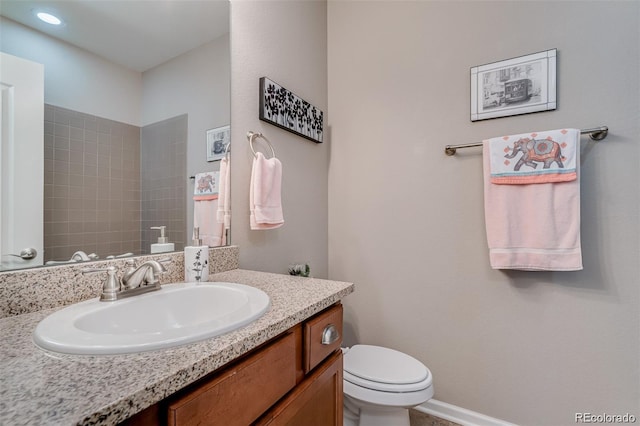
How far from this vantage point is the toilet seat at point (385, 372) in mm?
A: 1113

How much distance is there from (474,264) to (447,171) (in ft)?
1.64

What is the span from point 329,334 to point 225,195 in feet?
2.28

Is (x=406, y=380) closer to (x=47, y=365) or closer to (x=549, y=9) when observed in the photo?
(x=47, y=365)

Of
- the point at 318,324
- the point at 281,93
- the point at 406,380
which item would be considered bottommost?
the point at 406,380

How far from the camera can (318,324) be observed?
0.75 m

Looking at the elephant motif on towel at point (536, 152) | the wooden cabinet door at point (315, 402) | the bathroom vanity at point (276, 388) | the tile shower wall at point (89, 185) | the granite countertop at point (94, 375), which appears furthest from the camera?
the elephant motif on towel at point (536, 152)

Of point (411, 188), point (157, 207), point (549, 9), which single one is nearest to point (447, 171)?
point (411, 188)

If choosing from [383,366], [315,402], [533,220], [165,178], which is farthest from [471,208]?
[165,178]

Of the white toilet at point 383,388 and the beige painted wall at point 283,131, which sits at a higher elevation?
the beige painted wall at point 283,131

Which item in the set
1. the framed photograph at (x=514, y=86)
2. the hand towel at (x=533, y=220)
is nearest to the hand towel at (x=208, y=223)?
the hand towel at (x=533, y=220)

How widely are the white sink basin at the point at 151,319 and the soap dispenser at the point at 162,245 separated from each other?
6.4 inches

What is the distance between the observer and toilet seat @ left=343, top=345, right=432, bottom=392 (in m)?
1.11

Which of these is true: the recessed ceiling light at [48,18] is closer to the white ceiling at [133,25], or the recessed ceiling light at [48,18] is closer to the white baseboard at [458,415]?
the white ceiling at [133,25]

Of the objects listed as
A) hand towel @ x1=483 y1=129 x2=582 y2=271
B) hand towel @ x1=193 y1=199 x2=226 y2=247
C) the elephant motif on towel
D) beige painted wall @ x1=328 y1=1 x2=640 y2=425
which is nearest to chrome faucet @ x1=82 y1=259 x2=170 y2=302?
hand towel @ x1=193 y1=199 x2=226 y2=247
